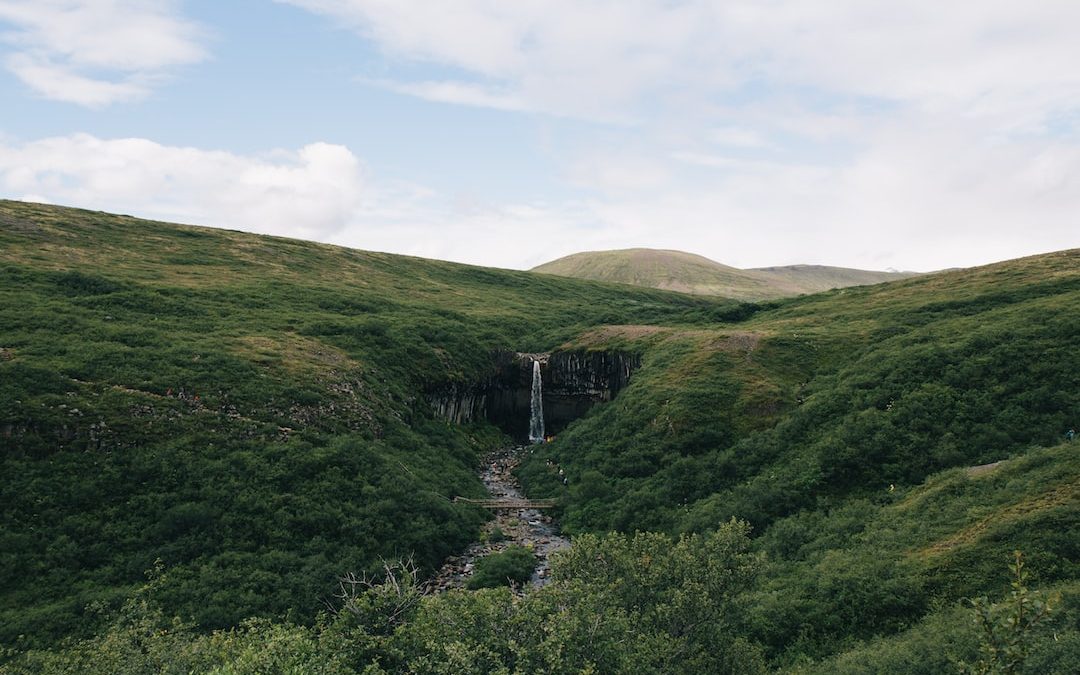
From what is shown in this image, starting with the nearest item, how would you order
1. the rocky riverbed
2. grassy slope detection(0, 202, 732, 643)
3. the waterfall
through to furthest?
grassy slope detection(0, 202, 732, 643)
the rocky riverbed
the waterfall

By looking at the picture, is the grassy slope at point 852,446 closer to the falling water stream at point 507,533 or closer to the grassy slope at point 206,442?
the falling water stream at point 507,533

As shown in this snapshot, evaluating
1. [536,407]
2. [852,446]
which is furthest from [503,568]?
[536,407]

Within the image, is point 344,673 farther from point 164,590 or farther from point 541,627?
point 164,590

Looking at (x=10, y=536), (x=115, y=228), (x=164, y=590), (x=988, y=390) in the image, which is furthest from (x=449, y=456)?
(x=115, y=228)

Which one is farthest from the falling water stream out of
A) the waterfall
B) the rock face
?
the rock face

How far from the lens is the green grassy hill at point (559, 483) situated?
19.4 m

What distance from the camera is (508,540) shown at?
40188mm

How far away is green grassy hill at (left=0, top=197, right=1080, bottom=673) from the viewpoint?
1944cm

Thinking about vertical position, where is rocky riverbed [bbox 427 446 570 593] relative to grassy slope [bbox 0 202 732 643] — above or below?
below

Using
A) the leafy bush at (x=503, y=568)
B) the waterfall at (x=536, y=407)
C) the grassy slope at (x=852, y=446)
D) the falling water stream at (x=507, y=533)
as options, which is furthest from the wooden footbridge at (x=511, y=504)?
the waterfall at (x=536, y=407)

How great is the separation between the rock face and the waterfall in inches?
26.4

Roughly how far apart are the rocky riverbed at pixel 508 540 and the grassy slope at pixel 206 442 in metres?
1.34

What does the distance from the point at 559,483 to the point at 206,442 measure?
1083 inches

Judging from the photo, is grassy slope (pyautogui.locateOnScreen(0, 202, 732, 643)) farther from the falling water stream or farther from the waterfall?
the waterfall
